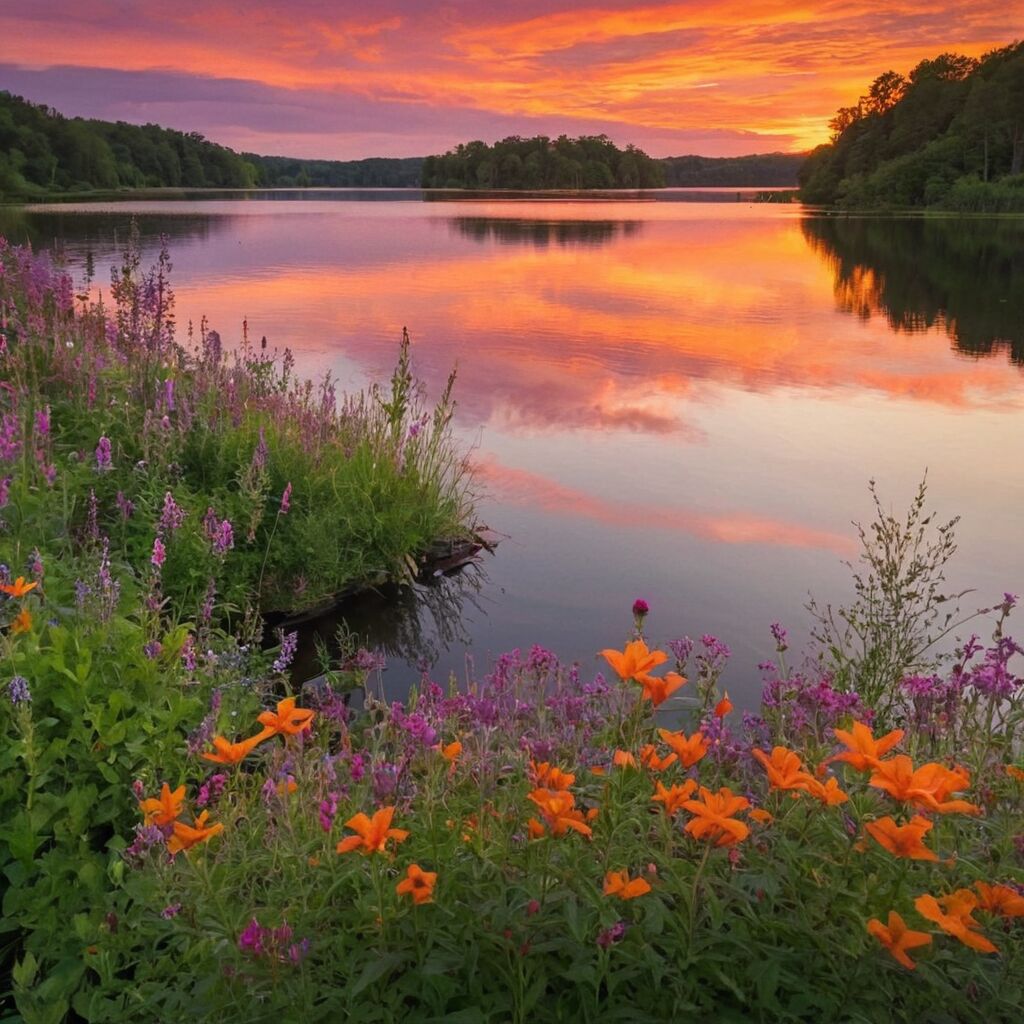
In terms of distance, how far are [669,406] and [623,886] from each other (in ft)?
40.2

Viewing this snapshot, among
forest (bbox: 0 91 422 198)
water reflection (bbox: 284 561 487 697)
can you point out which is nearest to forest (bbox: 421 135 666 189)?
forest (bbox: 0 91 422 198)

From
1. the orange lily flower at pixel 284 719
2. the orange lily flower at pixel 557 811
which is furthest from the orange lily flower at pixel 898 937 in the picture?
the orange lily flower at pixel 284 719

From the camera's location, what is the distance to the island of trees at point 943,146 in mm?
78875

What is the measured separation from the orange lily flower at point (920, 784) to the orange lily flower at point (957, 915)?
0.61 ft

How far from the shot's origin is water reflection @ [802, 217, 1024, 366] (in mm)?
20516

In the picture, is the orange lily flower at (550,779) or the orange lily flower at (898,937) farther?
the orange lily flower at (550,779)

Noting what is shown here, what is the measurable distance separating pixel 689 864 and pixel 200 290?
76.6ft

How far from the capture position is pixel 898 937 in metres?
1.87

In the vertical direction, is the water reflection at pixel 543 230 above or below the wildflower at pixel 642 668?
above

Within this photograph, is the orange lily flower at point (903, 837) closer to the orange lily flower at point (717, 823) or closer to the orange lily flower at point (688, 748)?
the orange lily flower at point (717, 823)

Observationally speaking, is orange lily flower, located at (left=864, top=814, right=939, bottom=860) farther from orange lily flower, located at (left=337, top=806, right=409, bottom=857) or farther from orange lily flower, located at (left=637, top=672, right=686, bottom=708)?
orange lily flower, located at (left=337, top=806, right=409, bottom=857)

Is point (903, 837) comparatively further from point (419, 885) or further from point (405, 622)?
point (405, 622)

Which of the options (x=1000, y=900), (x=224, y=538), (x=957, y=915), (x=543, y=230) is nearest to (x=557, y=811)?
(x=957, y=915)

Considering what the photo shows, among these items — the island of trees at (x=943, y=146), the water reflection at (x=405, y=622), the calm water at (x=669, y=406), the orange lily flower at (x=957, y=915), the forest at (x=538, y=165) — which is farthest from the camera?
the forest at (x=538, y=165)
